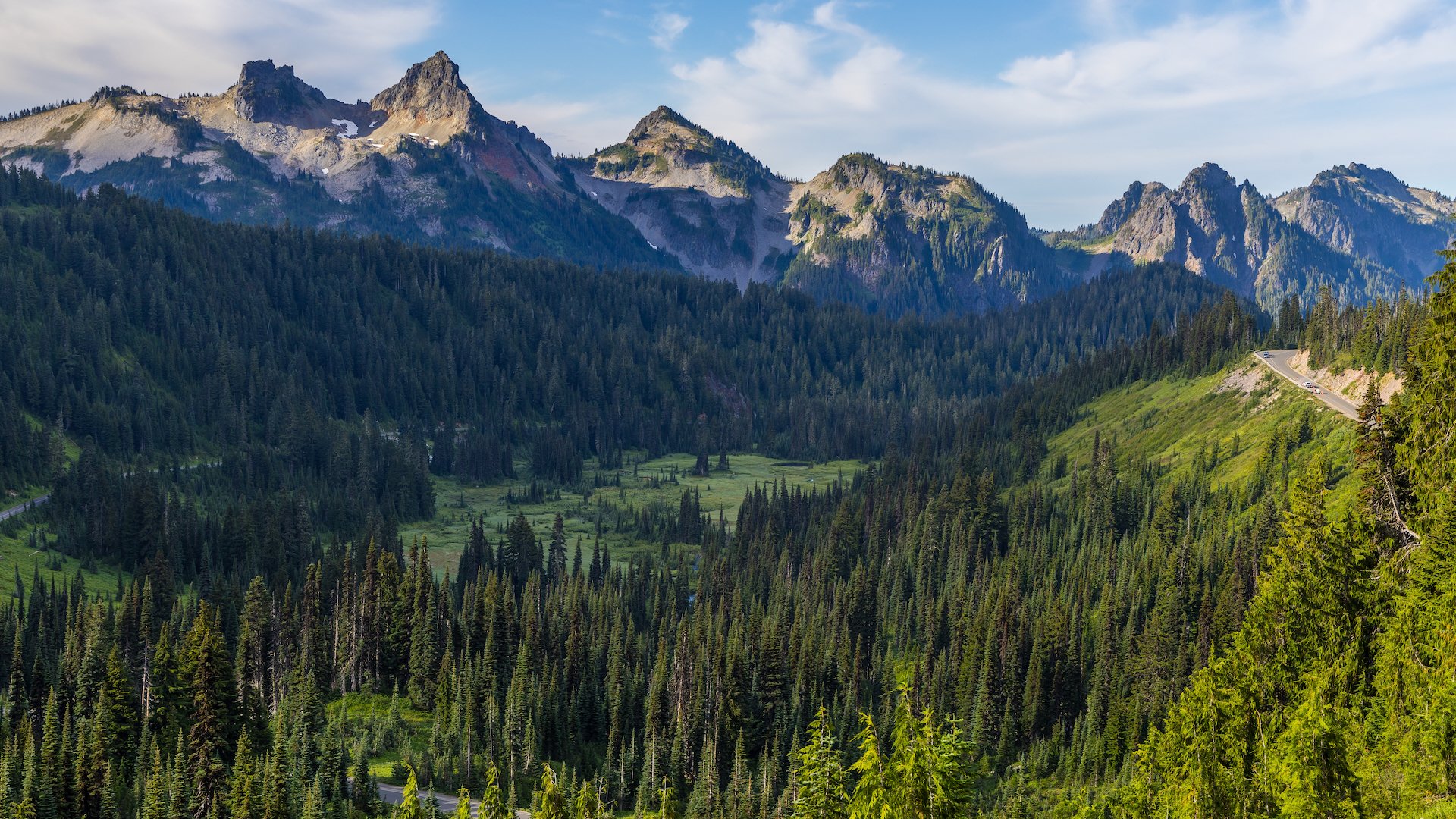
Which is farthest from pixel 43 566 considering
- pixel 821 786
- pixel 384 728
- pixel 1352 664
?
pixel 1352 664

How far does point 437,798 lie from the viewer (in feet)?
347

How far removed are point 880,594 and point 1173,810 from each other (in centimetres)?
11807

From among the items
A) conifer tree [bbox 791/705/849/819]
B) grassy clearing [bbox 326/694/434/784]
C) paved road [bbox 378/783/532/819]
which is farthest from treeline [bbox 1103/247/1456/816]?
grassy clearing [bbox 326/694/434/784]

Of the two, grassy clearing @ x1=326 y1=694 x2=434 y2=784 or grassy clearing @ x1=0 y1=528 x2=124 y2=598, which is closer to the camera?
grassy clearing @ x1=326 y1=694 x2=434 y2=784

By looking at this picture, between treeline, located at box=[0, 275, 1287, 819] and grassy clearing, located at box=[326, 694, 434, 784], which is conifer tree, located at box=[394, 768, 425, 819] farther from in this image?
grassy clearing, located at box=[326, 694, 434, 784]

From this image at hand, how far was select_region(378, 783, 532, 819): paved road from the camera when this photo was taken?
103312mm

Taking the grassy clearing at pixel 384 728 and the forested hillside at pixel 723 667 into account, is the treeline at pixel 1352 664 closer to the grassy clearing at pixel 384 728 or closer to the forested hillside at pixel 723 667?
the forested hillside at pixel 723 667

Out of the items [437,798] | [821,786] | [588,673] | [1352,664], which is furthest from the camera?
[588,673]

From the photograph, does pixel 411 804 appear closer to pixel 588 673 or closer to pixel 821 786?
pixel 821 786

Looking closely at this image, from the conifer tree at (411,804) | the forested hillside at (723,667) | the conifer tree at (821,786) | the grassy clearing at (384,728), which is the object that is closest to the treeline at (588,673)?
the forested hillside at (723,667)

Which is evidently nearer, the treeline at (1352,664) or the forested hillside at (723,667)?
the treeline at (1352,664)

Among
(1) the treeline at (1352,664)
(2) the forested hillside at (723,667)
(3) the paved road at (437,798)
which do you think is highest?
(1) the treeline at (1352,664)

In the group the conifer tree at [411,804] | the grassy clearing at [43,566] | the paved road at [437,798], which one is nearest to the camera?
the conifer tree at [411,804]

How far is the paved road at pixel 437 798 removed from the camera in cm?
10331
